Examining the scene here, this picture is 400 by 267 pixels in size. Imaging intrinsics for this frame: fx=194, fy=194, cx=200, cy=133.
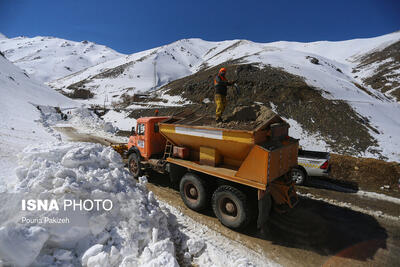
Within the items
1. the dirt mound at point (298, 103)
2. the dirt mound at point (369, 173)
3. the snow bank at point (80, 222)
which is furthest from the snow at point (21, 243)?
the dirt mound at point (369, 173)

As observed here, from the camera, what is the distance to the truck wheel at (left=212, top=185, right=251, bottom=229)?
197 inches

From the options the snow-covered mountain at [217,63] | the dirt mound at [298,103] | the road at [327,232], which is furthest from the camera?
the snow-covered mountain at [217,63]

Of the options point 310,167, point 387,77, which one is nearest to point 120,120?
point 310,167

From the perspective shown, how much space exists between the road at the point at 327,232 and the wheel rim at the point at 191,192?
36 centimetres

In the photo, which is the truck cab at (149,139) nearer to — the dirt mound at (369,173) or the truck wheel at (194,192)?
the truck wheel at (194,192)

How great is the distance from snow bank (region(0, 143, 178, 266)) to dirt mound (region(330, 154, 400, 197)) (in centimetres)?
876

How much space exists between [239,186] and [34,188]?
4.57 metres

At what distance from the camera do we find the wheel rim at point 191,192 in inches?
244

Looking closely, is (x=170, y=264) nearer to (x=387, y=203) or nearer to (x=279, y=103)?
A: (x=387, y=203)

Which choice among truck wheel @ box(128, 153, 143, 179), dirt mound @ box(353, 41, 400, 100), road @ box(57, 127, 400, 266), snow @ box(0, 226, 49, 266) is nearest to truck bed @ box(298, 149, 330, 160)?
road @ box(57, 127, 400, 266)

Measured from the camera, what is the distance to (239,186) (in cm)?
528

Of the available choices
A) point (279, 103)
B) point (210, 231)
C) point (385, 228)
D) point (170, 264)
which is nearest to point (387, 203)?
A: point (385, 228)

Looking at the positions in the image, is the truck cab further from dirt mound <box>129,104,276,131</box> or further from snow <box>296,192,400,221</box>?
snow <box>296,192,400,221</box>

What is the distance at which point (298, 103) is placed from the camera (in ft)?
70.3
